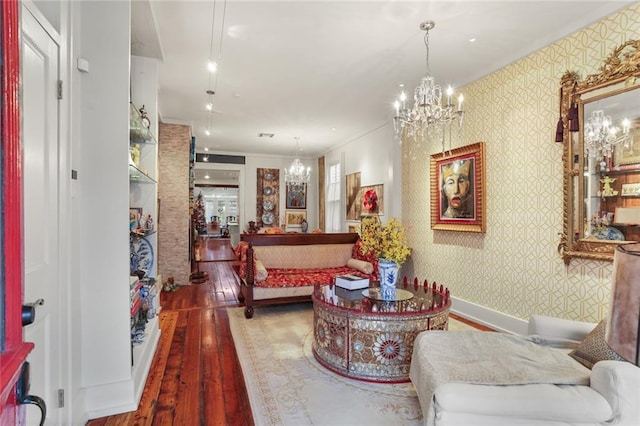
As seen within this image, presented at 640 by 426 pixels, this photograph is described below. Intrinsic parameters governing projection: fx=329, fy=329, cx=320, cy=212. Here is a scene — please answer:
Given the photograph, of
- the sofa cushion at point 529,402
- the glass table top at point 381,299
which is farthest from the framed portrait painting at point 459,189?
the sofa cushion at point 529,402

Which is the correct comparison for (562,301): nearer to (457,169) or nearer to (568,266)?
(568,266)

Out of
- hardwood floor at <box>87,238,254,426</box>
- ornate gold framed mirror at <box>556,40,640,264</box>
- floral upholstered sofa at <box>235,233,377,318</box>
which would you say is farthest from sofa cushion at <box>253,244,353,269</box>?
ornate gold framed mirror at <box>556,40,640,264</box>

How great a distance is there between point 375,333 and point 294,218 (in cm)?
718

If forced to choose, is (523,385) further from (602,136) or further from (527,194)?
(527,194)

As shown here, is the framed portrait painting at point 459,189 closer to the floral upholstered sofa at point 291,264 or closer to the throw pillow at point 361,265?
the throw pillow at point 361,265

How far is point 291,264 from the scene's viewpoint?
498 centimetres

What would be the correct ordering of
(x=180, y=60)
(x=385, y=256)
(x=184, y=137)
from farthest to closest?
(x=184, y=137)
(x=180, y=60)
(x=385, y=256)

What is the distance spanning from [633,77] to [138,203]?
177 inches

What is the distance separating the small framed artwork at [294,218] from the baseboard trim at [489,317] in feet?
19.0

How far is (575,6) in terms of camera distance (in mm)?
2676

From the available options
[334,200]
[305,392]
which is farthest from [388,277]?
[334,200]

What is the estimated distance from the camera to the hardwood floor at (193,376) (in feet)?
6.84

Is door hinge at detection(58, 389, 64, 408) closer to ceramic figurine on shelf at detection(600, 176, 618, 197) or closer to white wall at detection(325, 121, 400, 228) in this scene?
ceramic figurine on shelf at detection(600, 176, 618, 197)

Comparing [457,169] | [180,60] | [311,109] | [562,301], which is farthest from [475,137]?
[180,60]
